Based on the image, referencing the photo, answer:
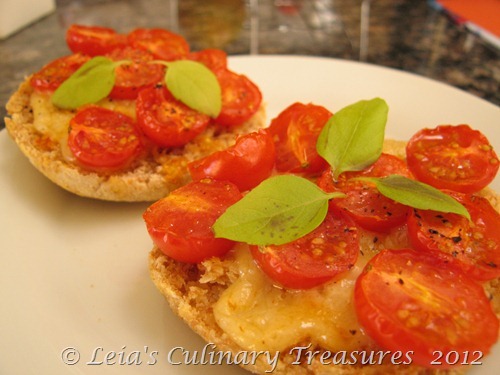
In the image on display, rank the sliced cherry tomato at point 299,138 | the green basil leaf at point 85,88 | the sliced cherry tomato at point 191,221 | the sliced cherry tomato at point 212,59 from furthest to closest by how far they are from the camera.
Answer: the sliced cherry tomato at point 212,59, the green basil leaf at point 85,88, the sliced cherry tomato at point 299,138, the sliced cherry tomato at point 191,221

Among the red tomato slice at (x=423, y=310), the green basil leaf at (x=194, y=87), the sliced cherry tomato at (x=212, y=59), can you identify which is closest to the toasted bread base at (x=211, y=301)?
the red tomato slice at (x=423, y=310)

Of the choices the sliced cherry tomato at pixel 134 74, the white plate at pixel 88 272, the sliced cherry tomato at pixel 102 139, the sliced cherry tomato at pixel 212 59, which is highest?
the sliced cherry tomato at pixel 134 74

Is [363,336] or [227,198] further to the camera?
[227,198]

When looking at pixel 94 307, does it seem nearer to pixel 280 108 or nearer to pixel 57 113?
pixel 57 113

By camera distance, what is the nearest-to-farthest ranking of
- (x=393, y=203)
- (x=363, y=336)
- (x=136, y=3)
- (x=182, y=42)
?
(x=363, y=336) → (x=393, y=203) → (x=182, y=42) → (x=136, y=3)

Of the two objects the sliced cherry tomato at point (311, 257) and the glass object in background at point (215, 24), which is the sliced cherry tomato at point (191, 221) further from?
the glass object in background at point (215, 24)

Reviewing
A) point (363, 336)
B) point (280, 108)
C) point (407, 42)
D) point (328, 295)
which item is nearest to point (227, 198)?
point (328, 295)

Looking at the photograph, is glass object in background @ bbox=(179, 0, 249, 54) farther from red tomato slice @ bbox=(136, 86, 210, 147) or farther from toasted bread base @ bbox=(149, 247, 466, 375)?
toasted bread base @ bbox=(149, 247, 466, 375)
